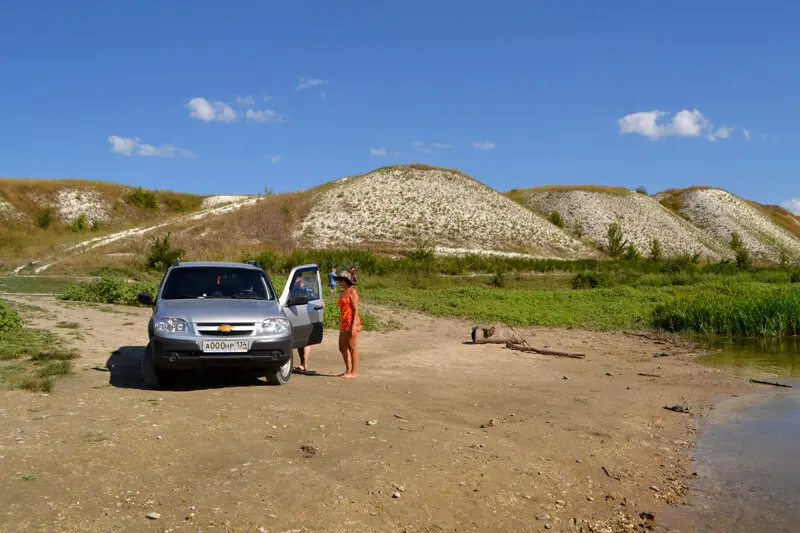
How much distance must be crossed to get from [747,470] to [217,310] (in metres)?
7.06

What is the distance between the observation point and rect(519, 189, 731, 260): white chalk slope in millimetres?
93562

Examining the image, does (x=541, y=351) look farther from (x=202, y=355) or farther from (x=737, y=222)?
(x=737, y=222)

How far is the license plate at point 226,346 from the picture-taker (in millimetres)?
8961

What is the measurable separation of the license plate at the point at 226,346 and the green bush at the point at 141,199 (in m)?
90.0

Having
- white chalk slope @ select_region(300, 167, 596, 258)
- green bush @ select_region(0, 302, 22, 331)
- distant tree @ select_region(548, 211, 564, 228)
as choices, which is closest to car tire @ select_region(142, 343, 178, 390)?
green bush @ select_region(0, 302, 22, 331)

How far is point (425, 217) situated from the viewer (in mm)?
78500

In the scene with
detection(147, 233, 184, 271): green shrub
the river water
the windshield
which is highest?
detection(147, 233, 184, 271): green shrub

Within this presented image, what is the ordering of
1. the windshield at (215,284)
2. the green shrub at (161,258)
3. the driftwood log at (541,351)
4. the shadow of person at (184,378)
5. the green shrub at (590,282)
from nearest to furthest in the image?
the shadow of person at (184,378) → the windshield at (215,284) → the driftwood log at (541,351) → the green shrub at (590,282) → the green shrub at (161,258)

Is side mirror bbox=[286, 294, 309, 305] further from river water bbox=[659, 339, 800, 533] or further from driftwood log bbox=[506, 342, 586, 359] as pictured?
driftwood log bbox=[506, 342, 586, 359]

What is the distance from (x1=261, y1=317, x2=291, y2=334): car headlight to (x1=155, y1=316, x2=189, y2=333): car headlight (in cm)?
107

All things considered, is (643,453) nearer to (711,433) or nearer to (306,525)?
(711,433)

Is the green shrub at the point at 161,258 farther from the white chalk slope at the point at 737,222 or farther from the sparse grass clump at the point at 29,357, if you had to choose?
the white chalk slope at the point at 737,222

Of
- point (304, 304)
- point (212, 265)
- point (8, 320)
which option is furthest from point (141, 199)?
point (304, 304)

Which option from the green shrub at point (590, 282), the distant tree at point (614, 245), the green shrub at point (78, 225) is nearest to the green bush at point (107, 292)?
the green shrub at point (590, 282)
